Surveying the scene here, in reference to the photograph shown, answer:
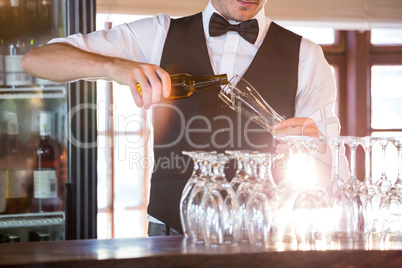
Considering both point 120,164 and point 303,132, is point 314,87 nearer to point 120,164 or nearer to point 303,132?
point 303,132

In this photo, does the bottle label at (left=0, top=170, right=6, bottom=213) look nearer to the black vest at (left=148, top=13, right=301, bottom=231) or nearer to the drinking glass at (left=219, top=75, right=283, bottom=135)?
the black vest at (left=148, top=13, right=301, bottom=231)

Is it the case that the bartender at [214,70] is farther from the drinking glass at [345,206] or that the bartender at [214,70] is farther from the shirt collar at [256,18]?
the drinking glass at [345,206]

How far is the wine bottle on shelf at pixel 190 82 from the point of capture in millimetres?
1662

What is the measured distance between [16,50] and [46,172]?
0.53m

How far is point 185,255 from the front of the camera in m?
1.18

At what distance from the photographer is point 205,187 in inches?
49.6

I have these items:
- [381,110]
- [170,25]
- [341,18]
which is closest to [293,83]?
[170,25]

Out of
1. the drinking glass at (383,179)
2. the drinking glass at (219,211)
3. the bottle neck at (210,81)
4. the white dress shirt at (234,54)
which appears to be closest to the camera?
the drinking glass at (219,211)

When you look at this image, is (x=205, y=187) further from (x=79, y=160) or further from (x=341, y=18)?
(x=341, y=18)

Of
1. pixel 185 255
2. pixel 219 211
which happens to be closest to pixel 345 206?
pixel 219 211

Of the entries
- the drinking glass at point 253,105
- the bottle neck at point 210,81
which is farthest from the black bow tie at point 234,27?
the drinking glass at point 253,105

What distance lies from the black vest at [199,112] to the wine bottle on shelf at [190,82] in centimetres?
37

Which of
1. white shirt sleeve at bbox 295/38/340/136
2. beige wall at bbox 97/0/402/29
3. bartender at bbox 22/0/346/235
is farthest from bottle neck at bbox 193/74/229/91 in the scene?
beige wall at bbox 97/0/402/29

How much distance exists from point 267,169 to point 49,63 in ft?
3.08
